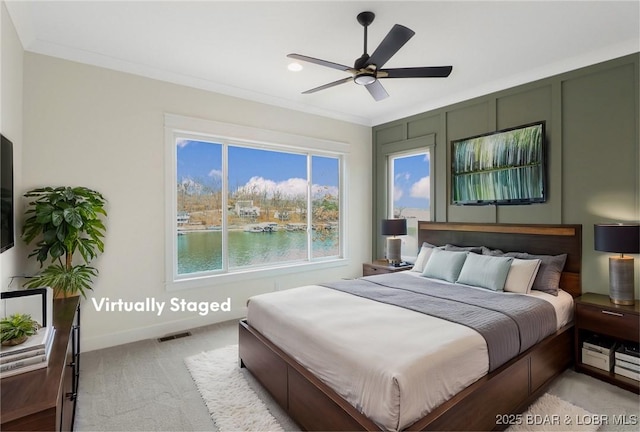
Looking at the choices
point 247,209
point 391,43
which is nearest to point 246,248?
point 247,209

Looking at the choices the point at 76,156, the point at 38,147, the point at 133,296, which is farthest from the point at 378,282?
the point at 38,147

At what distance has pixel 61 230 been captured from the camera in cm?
269

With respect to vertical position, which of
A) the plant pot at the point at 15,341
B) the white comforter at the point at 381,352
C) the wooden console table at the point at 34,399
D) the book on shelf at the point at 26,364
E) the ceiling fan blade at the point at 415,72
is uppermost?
the ceiling fan blade at the point at 415,72

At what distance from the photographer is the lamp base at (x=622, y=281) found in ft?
8.89

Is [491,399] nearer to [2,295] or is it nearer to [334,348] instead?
[334,348]

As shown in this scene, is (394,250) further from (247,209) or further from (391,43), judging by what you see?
(391,43)

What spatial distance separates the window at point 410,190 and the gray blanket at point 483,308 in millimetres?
1607

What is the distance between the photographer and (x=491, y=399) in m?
1.94

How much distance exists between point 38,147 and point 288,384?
3048 mm

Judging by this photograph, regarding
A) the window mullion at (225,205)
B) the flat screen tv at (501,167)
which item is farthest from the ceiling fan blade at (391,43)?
the window mullion at (225,205)

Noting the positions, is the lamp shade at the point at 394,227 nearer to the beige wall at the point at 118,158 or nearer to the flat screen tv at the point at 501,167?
the flat screen tv at the point at 501,167

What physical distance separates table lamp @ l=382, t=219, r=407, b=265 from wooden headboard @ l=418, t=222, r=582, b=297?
341 millimetres

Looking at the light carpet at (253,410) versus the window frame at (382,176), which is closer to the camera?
the light carpet at (253,410)

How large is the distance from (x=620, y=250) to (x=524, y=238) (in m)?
0.99
